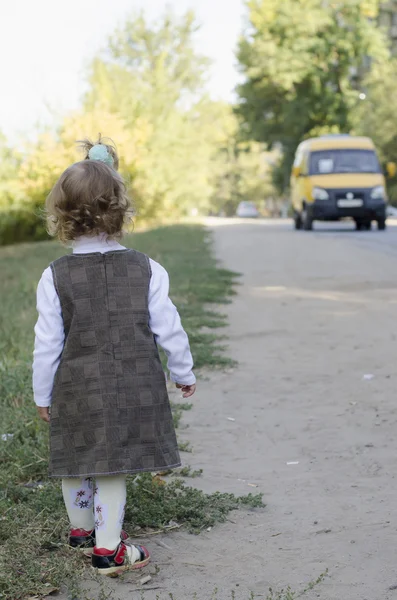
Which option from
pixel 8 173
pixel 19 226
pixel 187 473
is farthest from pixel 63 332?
pixel 19 226

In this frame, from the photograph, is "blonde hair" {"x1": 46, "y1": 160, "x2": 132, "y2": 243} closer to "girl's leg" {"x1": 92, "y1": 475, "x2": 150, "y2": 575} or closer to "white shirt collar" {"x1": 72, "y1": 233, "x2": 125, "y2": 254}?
"white shirt collar" {"x1": 72, "y1": 233, "x2": 125, "y2": 254}

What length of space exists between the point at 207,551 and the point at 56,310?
1.02m

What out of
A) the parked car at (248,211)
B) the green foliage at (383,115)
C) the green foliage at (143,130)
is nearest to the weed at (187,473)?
the green foliage at (143,130)

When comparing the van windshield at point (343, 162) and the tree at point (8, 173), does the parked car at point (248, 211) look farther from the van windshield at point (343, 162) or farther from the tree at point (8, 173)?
the van windshield at point (343, 162)

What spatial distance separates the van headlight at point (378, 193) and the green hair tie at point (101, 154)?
68.3 ft

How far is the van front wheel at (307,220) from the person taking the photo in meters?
25.0

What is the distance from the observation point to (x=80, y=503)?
11.8 feet

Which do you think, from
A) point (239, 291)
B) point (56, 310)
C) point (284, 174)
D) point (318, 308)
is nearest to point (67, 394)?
point (56, 310)

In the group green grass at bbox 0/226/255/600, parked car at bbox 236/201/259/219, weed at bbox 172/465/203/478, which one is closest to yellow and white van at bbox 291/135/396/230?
green grass at bbox 0/226/255/600

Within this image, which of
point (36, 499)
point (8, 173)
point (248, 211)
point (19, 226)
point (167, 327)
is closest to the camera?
point (167, 327)

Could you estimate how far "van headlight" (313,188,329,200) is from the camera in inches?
947

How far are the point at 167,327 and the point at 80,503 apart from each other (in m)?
0.69

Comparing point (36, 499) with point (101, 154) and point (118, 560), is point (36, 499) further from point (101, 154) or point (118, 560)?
point (101, 154)

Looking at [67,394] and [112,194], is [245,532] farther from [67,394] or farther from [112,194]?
[112,194]
